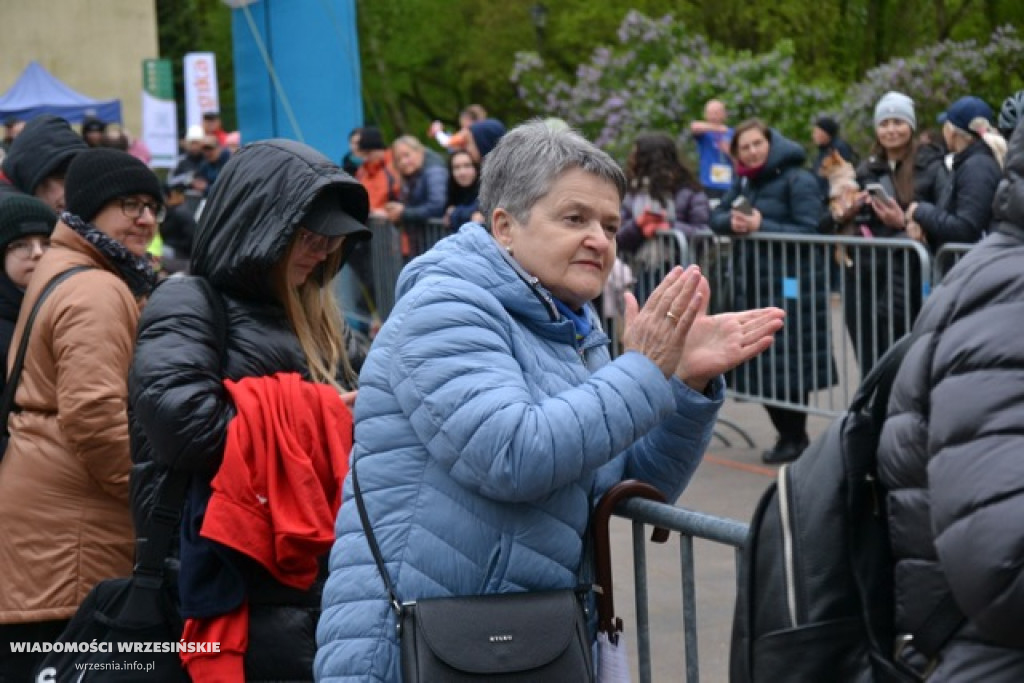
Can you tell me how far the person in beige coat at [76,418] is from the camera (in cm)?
420

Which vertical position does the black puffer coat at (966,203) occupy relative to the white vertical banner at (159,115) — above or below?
above

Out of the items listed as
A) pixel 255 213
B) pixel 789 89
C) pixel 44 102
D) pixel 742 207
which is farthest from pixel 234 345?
pixel 44 102

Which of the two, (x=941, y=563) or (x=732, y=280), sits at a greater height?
(x=941, y=563)

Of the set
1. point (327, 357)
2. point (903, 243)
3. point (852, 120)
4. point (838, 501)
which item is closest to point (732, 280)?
point (903, 243)

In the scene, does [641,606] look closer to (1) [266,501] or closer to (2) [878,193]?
(1) [266,501]

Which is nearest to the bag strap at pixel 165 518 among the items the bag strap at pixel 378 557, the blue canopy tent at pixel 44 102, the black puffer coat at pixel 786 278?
the bag strap at pixel 378 557

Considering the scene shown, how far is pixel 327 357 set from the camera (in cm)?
402

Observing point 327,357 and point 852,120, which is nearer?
point 327,357

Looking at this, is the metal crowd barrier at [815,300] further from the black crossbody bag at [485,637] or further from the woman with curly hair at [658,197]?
the black crossbody bag at [485,637]

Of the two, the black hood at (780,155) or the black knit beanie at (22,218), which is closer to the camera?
the black knit beanie at (22,218)

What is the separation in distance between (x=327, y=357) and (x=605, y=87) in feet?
65.3

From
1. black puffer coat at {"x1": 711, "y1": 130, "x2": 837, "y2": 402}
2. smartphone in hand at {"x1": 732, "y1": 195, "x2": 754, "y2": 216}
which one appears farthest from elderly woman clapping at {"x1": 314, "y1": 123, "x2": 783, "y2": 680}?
smartphone in hand at {"x1": 732, "y1": 195, "x2": 754, "y2": 216}

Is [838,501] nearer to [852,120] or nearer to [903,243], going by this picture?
[903,243]

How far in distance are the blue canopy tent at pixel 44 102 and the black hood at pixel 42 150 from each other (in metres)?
29.5
